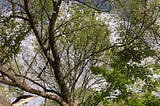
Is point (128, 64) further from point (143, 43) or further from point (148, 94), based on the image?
point (143, 43)

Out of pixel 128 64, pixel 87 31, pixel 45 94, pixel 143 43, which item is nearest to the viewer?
pixel 45 94

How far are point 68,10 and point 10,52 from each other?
4110 millimetres

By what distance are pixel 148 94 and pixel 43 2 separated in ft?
17.7

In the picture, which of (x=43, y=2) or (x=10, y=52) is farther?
(x=43, y=2)

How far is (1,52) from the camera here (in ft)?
43.0

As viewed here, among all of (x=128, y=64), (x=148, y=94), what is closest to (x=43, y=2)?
(x=128, y=64)

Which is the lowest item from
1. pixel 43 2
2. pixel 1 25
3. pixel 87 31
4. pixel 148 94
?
pixel 148 94

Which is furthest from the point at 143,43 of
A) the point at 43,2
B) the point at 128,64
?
the point at 43,2

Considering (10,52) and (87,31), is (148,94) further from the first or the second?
(87,31)

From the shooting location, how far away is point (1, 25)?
1341cm

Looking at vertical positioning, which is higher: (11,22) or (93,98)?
(11,22)

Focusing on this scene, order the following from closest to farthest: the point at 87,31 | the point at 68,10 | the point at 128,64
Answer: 1. the point at 128,64
2. the point at 68,10
3. the point at 87,31

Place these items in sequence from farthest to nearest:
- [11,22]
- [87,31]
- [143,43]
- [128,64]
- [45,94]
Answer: [87,31], [143,43], [11,22], [128,64], [45,94]

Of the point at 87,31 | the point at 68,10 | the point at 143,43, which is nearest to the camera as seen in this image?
the point at 143,43
